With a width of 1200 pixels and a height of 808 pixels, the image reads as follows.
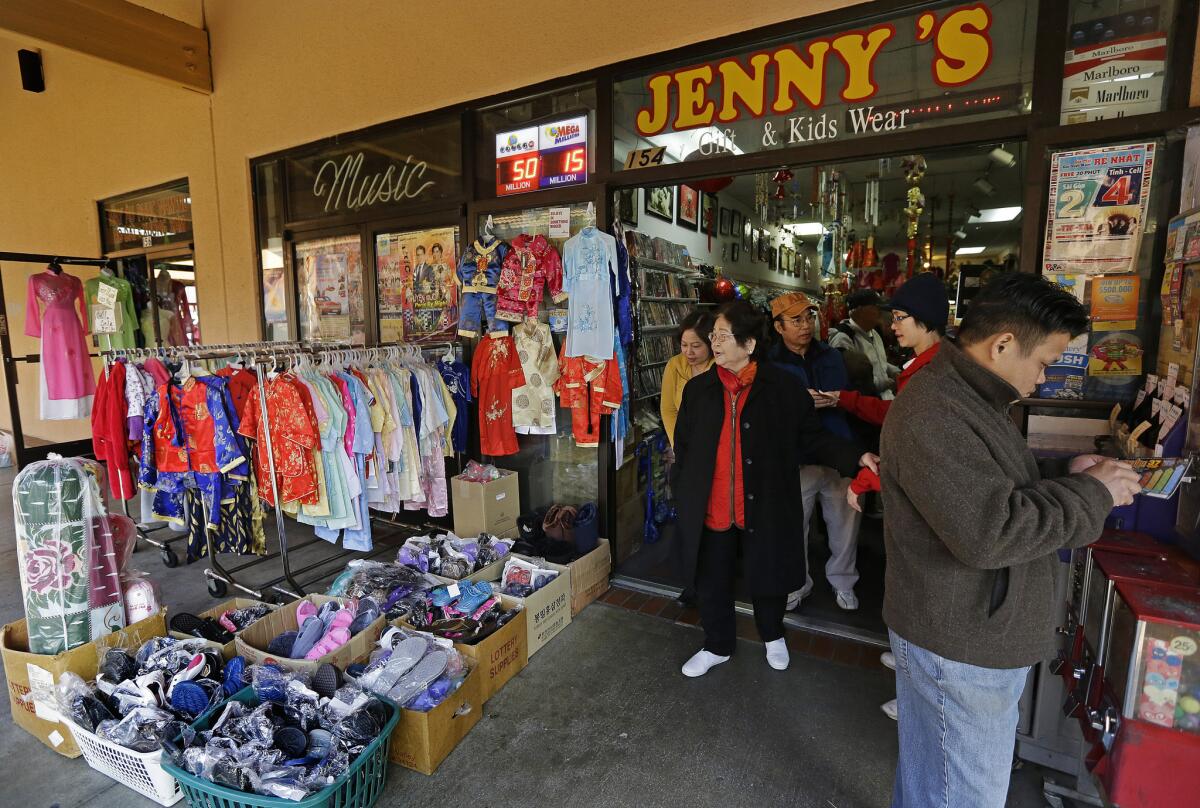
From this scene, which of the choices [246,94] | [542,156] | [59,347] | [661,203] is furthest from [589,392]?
[59,347]

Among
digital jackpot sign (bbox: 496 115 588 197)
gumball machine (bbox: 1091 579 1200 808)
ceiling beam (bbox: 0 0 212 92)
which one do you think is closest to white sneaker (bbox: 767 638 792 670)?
gumball machine (bbox: 1091 579 1200 808)

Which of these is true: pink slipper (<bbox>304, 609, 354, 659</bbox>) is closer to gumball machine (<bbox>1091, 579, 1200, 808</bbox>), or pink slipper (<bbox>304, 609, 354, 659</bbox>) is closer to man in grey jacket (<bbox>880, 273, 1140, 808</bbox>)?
man in grey jacket (<bbox>880, 273, 1140, 808</bbox>)

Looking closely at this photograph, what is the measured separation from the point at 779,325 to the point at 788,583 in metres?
1.46

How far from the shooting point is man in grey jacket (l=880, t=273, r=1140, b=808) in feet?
4.33

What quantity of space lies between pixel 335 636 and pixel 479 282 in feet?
7.68

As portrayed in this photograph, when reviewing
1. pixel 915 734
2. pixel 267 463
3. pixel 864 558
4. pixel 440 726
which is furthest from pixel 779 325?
pixel 267 463

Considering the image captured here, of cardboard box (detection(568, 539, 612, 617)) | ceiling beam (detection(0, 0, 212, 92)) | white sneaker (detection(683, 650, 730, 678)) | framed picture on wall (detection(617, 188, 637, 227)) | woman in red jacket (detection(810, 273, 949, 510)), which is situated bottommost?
white sneaker (detection(683, 650, 730, 678))

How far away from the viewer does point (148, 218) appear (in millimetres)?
6617

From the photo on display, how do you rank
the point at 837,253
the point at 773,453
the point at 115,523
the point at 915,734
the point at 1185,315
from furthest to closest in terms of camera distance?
the point at 837,253, the point at 115,523, the point at 773,453, the point at 1185,315, the point at 915,734

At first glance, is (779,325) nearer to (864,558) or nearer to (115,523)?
(864,558)

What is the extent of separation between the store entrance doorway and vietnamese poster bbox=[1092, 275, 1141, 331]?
0.78 m

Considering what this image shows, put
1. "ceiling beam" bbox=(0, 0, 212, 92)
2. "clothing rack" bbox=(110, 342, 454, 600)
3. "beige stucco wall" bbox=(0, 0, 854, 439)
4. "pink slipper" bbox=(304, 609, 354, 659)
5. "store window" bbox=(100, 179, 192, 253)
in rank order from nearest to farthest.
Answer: "pink slipper" bbox=(304, 609, 354, 659)
"clothing rack" bbox=(110, 342, 454, 600)
"beige stucco wall" bbox=(0, 0, 854, 439)
"ceiling beam" bbox=(0, 0, 212, 92)
"store window" bbox=(100, 179, 192, 253)

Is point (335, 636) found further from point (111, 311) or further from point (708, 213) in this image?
point (708, 213)

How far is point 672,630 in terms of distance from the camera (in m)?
3.40
